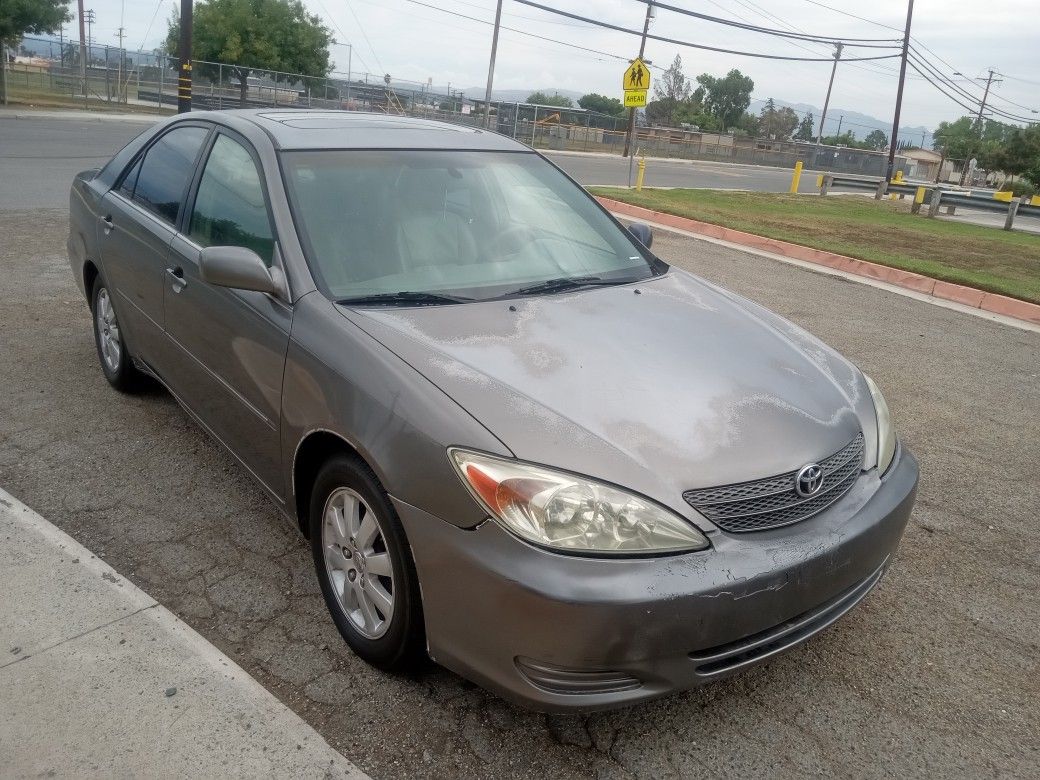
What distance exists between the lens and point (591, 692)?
2.22m

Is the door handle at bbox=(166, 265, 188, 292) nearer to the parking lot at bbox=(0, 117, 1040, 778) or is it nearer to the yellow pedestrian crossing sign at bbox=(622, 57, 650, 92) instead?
the parking lot at bbox=(0, 117, 1040, 778)

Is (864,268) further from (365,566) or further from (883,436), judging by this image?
(365,566)

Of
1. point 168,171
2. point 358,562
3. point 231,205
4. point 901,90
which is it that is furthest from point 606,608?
point 901,90

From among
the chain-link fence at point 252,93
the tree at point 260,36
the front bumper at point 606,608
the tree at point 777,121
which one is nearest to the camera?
the front bumper at point 606,608

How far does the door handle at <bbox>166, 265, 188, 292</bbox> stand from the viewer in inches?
143

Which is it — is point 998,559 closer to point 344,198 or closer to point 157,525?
point 344,198

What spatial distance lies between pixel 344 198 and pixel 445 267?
0.46 metres

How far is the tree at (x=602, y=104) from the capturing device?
96.8m

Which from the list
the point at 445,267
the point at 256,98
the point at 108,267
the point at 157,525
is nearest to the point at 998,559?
the point at 445,267

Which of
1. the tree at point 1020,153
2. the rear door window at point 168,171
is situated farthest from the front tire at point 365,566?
the tree at point 1020,153

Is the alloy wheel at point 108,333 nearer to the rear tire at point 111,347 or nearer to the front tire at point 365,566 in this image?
the rear tire at point 111,347

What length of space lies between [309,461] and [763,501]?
1447mm

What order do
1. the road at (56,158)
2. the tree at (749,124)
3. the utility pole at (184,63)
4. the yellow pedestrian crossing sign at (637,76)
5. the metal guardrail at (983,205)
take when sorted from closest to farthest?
the road at (56,158), the yellow pedestrian crossing sign at (637,76), the metal guardrail at (983,205), the utility pole at (184,63), the tree at (749,124)

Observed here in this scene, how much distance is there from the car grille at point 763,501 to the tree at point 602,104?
9728 cm
